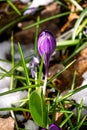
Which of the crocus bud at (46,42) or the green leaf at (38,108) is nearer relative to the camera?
the green leaf at (38,108)

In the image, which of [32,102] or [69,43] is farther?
[69,43]

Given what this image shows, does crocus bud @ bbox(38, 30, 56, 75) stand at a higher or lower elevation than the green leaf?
higher

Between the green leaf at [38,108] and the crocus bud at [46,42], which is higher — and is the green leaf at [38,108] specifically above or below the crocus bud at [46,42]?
below

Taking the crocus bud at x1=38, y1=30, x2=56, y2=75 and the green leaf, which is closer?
the green leaf

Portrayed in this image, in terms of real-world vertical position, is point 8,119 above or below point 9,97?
below

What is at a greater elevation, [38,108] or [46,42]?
[46,42]

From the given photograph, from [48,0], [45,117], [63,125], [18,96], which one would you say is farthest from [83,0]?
[45,117]

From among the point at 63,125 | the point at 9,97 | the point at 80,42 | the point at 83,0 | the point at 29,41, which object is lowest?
the point at 63,125

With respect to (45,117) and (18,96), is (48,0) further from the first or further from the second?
(45,117)
